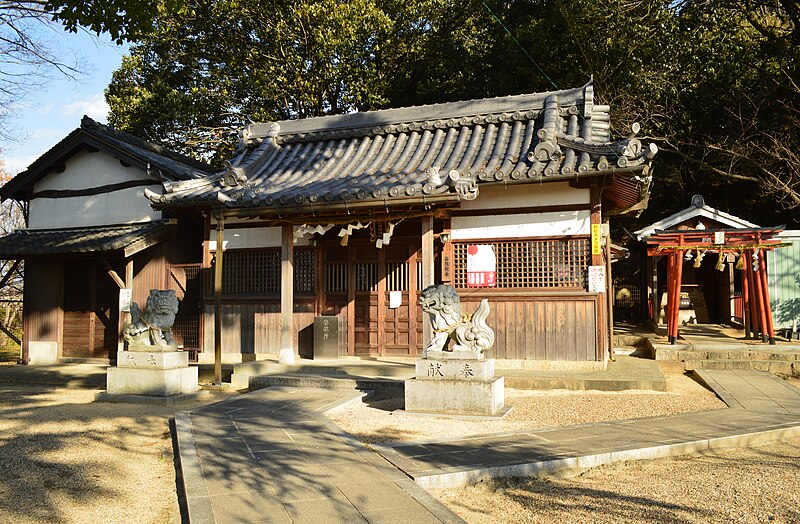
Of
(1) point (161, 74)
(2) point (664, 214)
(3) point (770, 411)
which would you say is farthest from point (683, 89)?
(1) point (161, 74)

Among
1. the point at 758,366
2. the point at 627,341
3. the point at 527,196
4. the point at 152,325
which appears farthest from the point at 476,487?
the point at 627,341

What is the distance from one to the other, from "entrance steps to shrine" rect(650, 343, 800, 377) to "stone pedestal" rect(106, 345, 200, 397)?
385 inches

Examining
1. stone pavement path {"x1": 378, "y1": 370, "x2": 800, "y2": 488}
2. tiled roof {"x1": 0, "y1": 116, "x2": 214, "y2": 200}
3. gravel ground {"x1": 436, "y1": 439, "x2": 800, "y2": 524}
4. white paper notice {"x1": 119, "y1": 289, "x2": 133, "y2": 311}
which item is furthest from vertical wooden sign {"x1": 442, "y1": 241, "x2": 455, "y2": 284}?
tiled roof {"x1": 0, "y1": 116, "x2": 214, "y2": 200}

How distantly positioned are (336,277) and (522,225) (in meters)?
4.24

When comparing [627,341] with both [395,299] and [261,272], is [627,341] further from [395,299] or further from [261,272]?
[261,272]

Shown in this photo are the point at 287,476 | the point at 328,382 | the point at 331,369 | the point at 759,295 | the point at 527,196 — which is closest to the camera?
the point at 287,476

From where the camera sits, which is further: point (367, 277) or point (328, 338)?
point (367, 277)

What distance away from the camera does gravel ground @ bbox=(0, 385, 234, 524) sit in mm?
4797

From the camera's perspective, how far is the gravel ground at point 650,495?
4.57 metres

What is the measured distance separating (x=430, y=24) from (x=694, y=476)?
2242 cm

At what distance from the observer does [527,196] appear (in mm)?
11984

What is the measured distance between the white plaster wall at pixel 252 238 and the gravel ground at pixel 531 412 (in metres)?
5.42

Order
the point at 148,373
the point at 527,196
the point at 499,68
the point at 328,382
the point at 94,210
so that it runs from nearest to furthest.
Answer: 1. the point at 148,373
2. the point at 328,382
3. the point at 527,196
4. the point at 94,210
5. the point at 499,68

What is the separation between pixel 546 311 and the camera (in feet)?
38.3
